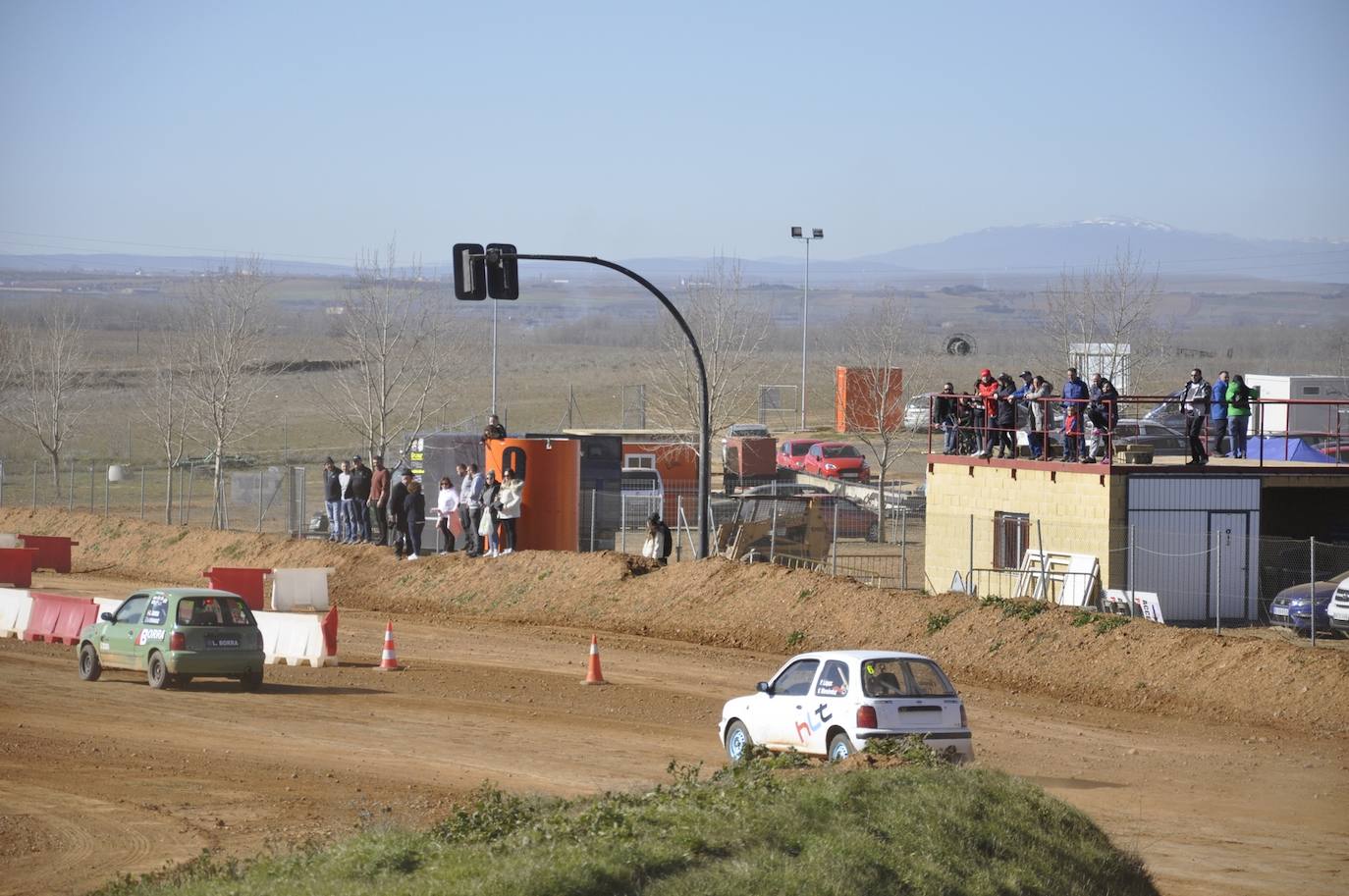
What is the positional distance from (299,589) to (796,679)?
17958mm

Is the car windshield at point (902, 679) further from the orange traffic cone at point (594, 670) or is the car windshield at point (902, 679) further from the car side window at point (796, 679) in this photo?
the orange traffic cone at point (594, 670)

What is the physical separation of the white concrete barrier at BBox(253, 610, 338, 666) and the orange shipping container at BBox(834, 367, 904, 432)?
29.6m

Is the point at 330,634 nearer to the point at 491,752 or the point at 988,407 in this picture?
the point at 491,752

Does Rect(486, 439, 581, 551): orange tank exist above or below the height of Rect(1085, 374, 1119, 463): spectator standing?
below

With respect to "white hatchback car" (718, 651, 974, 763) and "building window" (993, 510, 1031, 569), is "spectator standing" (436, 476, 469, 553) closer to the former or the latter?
"building window" (993, 510, 1031, 569)

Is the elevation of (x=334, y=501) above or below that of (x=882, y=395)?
below

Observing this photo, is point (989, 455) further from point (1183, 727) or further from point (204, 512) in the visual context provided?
point (204, 512)

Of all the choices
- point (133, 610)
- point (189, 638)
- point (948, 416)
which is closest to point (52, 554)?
point (133, 610)

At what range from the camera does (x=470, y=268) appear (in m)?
24.2

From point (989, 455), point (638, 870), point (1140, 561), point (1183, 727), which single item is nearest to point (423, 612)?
Result: point (989, 455)

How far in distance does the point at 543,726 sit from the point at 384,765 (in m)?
3.19

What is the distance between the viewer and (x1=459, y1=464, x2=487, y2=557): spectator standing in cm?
3306

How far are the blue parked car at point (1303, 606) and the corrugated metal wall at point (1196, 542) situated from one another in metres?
1.10

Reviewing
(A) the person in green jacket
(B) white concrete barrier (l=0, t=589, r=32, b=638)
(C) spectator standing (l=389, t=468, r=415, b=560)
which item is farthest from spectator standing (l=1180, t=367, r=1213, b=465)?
(B) white concrete barrier (l=0, t=589, r=32, b=638)
